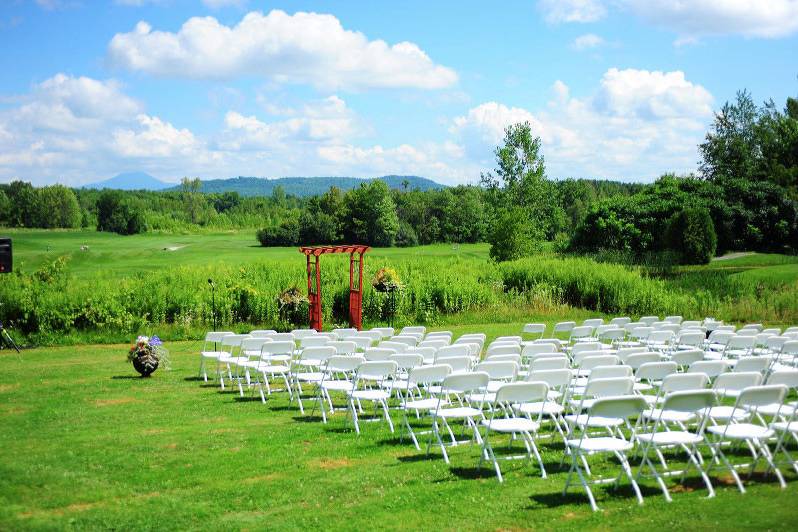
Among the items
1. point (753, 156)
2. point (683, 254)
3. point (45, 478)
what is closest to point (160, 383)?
point (45, 478)

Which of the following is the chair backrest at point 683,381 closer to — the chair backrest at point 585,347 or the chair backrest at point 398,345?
the chair backrest at point 585,347

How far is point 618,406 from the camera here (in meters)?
5.66

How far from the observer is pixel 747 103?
50.3 m

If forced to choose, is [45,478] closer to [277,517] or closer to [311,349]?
→ [277,517]

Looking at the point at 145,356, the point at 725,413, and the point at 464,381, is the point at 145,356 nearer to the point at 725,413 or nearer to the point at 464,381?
the point at 464,381

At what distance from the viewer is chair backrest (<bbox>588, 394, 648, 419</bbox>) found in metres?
5.58

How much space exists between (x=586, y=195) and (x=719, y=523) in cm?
9140

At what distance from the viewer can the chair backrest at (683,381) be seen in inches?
253

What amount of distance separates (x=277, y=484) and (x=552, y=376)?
8.54ft

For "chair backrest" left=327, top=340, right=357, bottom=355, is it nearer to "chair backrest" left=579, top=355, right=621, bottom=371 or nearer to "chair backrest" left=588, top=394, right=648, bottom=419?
"chair backrest" left=579, top=355, right=621, bottom=371

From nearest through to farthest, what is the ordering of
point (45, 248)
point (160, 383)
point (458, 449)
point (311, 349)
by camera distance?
point (458, 449), point (311, 349), point (160, 383), point (45, 248)

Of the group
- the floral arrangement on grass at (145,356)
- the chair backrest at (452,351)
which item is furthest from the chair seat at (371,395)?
the floral arrangement on grass at (145,356)

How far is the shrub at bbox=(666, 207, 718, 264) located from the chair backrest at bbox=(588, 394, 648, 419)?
26.5m

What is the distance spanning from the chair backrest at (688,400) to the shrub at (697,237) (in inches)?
1032
